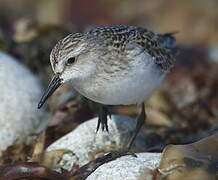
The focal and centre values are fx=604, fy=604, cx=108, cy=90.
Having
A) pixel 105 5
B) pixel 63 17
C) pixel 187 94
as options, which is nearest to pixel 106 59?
pixel 187 94

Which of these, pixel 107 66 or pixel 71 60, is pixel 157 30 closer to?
pixel 107 66

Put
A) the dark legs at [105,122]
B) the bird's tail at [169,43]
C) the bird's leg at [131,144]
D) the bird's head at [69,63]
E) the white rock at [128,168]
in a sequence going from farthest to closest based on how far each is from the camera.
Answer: the bird's tail at [169,43]
the dark legs at [105,122]
the bird's leg at [131,144]
the bird's head at [69,63]
the white rock at [128,168]

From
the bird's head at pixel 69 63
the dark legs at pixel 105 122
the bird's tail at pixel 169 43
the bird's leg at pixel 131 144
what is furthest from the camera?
the bird's tail at pixel 169 43

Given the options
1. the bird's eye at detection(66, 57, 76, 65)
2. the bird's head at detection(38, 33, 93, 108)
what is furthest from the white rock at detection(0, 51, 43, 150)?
the bird's eye at detection(66, 57, 76, 65)

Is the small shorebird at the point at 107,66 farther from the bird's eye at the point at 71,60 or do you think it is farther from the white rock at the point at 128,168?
the white rock at the point at 128,168

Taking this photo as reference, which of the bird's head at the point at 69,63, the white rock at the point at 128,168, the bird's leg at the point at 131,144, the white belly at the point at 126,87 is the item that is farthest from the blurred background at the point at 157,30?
the bird's head at the point at 69,63

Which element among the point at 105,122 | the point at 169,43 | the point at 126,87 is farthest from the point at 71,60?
the point at 169,43

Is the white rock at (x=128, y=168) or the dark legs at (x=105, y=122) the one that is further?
the dark legs at (x=105, y=122)
